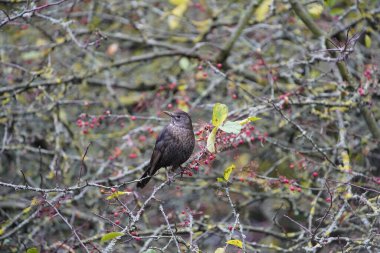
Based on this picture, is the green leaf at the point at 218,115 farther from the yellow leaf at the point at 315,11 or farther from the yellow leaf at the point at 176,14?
the yellow leaf at the point at 176,14

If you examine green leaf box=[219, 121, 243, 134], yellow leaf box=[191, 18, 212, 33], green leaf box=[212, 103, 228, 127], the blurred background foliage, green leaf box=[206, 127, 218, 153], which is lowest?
the blurred background foliage

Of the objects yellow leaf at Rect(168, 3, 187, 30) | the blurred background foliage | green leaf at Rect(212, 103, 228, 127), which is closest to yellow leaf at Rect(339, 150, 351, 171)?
the blurred background foliage

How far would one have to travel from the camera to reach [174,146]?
4570 mm

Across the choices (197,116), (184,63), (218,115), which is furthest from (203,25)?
(218,115)

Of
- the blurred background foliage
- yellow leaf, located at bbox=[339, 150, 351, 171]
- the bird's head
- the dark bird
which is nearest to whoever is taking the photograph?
yellow leaf, located at bbox=[339, 150, 351, 171]

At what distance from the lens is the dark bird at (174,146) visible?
178 inches

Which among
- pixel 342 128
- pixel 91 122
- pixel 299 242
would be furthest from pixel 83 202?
pixel 342 128

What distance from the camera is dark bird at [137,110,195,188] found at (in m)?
4.51

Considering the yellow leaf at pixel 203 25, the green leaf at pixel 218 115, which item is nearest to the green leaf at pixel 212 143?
the green leaf at pixel 218 115

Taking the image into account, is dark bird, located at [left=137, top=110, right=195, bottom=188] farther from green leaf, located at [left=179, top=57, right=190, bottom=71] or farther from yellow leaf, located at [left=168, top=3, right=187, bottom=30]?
yellow leaf, located at [left=168, top=3, right=187, bottom=30]

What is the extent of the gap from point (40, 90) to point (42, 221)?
46.4 inches

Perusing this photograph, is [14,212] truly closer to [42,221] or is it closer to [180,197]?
[42,221]

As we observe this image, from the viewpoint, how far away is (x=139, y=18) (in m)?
7.02

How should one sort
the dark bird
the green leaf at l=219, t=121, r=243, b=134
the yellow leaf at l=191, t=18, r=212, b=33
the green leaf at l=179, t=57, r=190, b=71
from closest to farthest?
the green leaf at l=219, t=121, r=243, b=134
the dark bird
the green leaf at l=179, t=57, r=190, b=71
the yellow leaf at l=191, t=18, r=212, b=33
